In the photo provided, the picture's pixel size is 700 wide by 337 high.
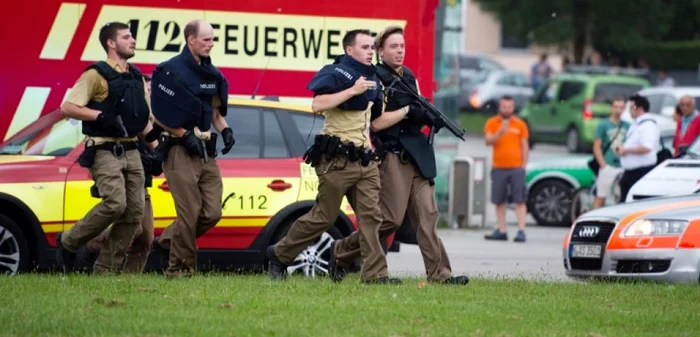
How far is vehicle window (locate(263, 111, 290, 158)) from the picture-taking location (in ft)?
38.8

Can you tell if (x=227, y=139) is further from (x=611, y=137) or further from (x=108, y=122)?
(x=611, y=137)

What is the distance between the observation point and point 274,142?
38.9 feet

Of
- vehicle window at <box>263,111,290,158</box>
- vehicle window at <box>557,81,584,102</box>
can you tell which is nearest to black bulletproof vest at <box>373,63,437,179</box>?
vehicle window at <box>263,111,290,158</box>

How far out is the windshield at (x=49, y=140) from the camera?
11430mm

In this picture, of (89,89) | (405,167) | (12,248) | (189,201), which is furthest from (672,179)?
(12,248)

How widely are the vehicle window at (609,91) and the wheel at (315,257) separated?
2214 cm

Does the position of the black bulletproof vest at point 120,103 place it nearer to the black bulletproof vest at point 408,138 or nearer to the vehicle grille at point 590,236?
the black bulletproof vest at point 408,138

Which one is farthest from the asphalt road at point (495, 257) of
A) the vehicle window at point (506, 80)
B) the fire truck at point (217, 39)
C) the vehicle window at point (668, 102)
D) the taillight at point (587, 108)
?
the vehicle window at point (506, 80)

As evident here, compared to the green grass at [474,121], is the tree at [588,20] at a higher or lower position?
higher

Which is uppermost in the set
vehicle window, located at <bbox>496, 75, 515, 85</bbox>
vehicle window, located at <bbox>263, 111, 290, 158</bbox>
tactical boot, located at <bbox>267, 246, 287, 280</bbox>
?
vehicle window, located at <bbox>263, 111, 290, 158</bbox>

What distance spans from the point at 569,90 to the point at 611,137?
16.7 metres

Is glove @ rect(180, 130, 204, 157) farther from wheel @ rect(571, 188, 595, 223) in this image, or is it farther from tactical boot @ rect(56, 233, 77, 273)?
wheel @ rect(571, 188, 595, 223)

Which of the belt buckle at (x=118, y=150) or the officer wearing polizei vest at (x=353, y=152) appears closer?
the officer wearing polizei vest at (x=353, y=152)

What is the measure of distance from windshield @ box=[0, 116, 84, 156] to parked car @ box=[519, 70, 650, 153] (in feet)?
72.7
